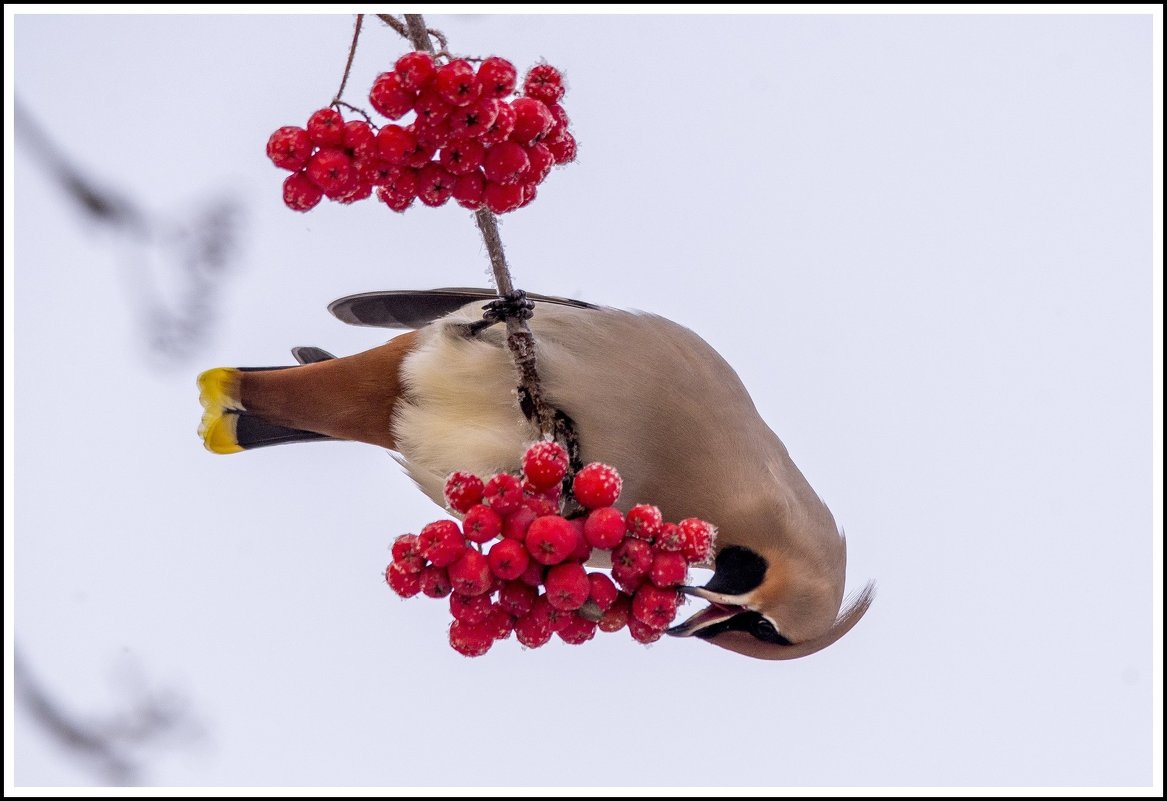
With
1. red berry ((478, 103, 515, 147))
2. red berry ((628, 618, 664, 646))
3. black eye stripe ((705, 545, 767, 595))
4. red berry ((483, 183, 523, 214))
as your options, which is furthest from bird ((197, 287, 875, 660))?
red berry ((478, 103, 515, 147))

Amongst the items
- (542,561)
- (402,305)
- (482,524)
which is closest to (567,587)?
(542,561)

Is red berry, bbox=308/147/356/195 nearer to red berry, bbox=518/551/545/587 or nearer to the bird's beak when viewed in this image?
red berry, bbox=518/551/545/587

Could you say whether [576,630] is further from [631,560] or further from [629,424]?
[629,424]

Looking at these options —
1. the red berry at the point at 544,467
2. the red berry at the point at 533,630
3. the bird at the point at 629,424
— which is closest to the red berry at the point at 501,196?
the red berry at the point at 544,467

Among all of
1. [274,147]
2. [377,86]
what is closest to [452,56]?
[377,86]

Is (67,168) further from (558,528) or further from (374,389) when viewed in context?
(374,389)
